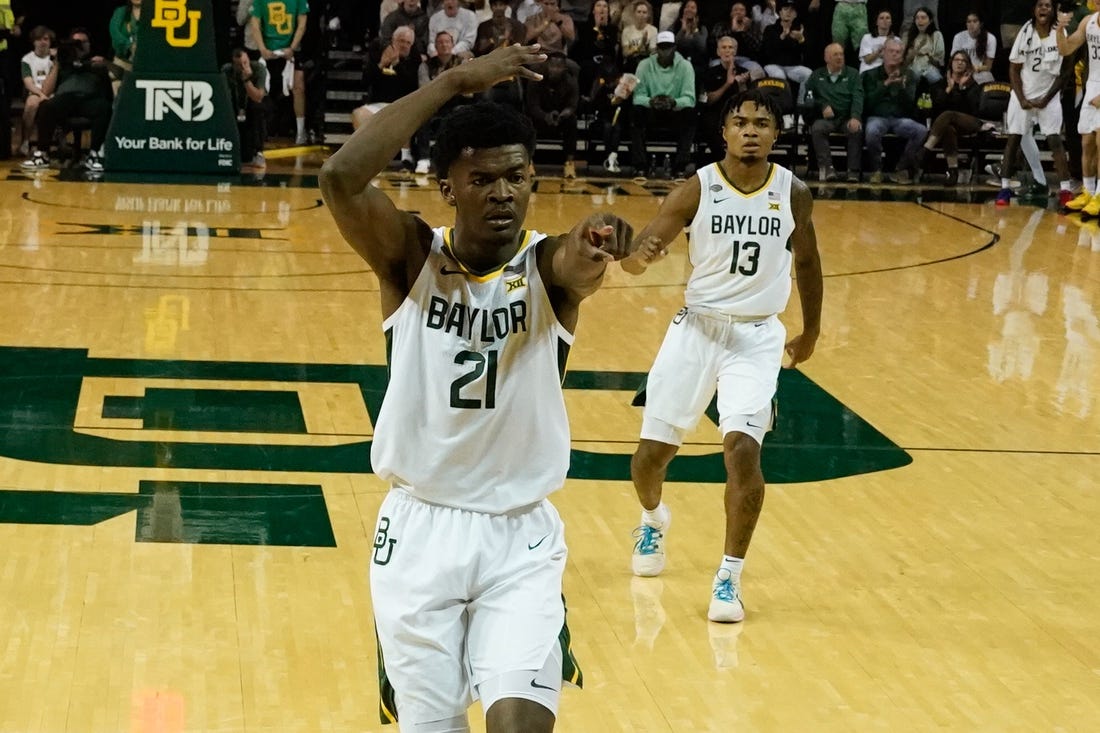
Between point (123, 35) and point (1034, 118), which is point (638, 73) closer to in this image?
point (1034, 118)

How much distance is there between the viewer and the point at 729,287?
20.3ft

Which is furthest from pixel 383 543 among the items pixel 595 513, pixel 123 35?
pixel 123 35

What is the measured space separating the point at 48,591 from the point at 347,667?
124 cm

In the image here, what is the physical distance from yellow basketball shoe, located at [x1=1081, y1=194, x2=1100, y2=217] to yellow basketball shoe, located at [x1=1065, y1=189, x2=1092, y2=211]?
0.20ft

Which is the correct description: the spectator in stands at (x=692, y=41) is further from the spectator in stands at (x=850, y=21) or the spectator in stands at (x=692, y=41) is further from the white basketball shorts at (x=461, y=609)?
the white basketball shorts at (x=461, y=609)

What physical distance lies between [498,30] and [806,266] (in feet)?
42.8

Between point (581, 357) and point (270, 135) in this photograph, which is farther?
point (270, 135)

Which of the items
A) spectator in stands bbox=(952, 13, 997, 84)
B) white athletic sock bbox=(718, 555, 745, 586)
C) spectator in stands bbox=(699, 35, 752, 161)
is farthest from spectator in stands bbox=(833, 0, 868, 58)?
white athletic sock bbox=(718, 555, 745, 586)

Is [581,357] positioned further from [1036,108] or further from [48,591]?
[1036,108]

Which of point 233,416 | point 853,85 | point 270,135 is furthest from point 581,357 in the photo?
point 270,135

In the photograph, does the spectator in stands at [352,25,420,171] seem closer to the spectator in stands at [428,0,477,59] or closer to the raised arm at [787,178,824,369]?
the spectator in stands at [428,0,477,59]

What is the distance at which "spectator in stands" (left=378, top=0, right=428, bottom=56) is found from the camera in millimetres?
18984

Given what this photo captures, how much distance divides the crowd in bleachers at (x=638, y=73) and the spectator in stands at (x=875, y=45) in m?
0.02

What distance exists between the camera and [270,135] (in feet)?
71.4
